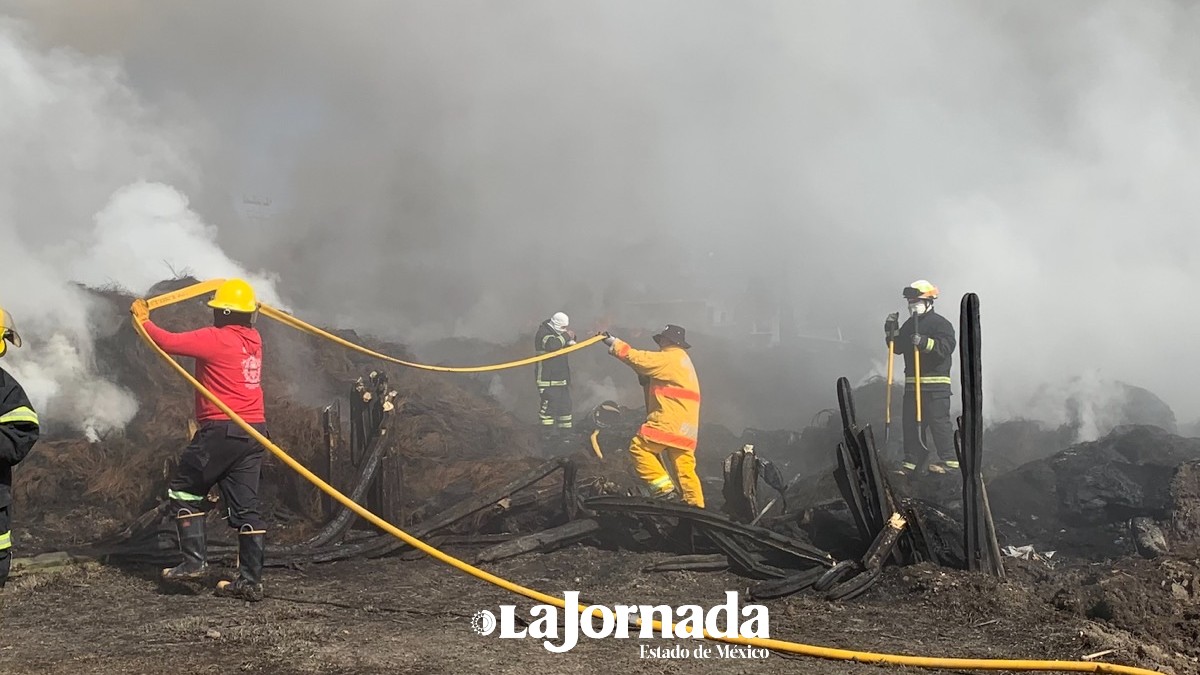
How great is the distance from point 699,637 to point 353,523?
9.18 ft

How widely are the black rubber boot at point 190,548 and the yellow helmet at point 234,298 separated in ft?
3.66

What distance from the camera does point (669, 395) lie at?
664 cm

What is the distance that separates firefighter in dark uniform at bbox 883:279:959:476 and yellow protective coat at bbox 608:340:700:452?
7.60ft

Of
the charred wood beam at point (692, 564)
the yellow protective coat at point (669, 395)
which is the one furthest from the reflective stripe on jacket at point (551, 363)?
the charred wood beam at point (692, 564)

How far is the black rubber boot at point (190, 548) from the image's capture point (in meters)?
4.64

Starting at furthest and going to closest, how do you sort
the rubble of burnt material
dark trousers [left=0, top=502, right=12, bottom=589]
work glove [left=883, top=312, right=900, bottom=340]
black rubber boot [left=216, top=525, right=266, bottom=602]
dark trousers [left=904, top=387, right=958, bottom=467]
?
work glove [left=883, top=312, right=900, bottom=340] → dark trousers [left=904, top=387, right=958, bottom=467] → the rubble of burnt material → black rubber boot [left=216, top=525, right=266, bottom=602] → dark trousers [left=0, top=502, right=12, bottom=589]

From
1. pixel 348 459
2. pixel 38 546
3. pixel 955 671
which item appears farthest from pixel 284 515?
pixel 955 671

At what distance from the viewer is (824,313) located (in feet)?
63.4

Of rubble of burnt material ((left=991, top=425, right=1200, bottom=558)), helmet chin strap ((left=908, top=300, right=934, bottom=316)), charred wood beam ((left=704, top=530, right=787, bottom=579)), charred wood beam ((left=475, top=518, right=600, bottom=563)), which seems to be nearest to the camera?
charred wood beam ((left=704, top=530, right=787, bottom=579))

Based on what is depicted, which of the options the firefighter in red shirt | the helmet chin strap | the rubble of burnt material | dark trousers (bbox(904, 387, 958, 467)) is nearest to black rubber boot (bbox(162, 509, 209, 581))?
the firefighter in red shirt

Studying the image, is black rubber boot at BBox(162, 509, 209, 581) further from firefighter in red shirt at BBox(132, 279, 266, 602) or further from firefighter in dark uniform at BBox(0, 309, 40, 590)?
firefighter in dark uniform at BBox(0, 309, 40, 590)

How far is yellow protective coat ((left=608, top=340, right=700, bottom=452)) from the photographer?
659 cm

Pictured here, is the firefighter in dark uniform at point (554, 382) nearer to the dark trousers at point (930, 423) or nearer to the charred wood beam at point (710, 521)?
the dark trousers at point (930, 423)

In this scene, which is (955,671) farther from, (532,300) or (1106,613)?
(532,300)
